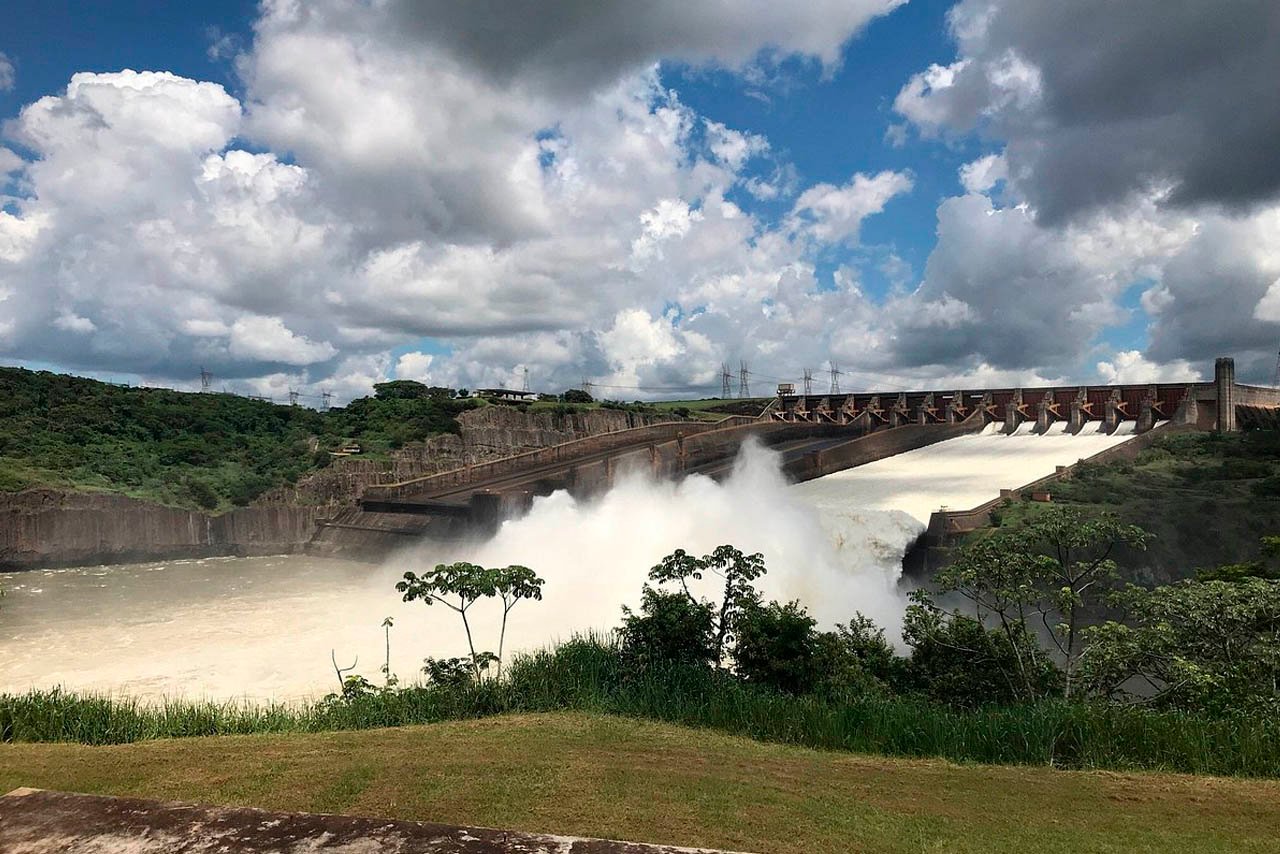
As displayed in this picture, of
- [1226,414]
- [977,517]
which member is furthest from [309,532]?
[1226,414]

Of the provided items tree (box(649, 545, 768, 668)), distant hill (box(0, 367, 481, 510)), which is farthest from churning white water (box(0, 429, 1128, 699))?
tree (box(649, 545, 768, 668))

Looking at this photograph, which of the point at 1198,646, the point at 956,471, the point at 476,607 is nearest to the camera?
the point at 1198,646

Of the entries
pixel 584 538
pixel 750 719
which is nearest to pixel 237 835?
pixel 750 719

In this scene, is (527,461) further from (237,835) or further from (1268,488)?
(237,835)

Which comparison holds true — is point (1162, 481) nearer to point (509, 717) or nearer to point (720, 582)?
point (720, 582)

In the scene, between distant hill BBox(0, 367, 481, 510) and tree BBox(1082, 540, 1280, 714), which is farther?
distant hill BBox(0, 367, 481, 510)

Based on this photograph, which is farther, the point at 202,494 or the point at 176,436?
the point at 176,436

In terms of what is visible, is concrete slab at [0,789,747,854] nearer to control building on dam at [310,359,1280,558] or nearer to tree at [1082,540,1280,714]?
tree at [1082,540,1280,714]

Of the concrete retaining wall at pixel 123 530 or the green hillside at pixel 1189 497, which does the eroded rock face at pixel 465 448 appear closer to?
the concrete retaining wall at pixel 123 530
